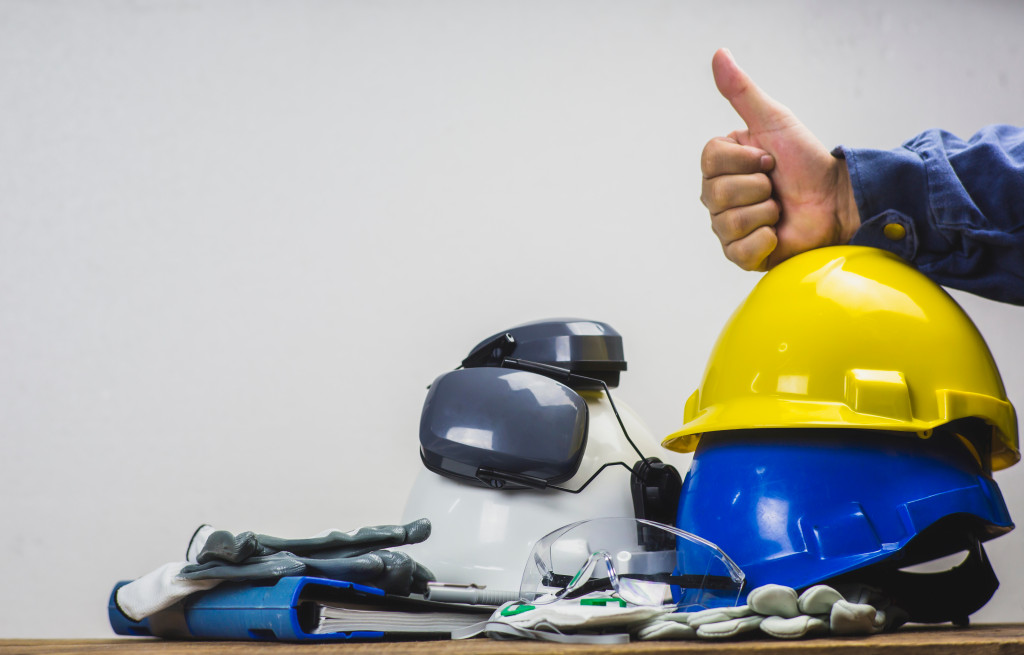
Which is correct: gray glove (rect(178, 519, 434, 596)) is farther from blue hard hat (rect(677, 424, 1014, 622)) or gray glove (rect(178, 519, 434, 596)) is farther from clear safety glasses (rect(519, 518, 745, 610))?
blue hard hat (rect(677, 424, 1014, 622))

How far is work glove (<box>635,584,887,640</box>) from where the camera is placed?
34 cm

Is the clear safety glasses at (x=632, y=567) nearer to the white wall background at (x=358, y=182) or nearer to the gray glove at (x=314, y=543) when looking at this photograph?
the gray glove at (x=314, y=543)

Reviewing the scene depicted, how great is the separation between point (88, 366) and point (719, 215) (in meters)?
0.90

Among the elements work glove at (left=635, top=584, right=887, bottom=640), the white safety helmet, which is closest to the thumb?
the white safety helmet

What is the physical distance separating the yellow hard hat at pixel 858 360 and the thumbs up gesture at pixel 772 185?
0.32 ft

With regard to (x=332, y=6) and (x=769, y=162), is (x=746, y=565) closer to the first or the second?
(x=769, y=162)

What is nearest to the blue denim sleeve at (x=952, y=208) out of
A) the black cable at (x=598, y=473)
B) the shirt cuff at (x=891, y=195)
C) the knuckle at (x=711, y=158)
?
the shirt cuff at (x=891, y=195)

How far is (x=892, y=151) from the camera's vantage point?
0.55 m

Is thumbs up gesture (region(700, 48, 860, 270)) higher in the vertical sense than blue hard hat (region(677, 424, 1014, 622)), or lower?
higher

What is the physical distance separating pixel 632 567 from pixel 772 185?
0.36 meters

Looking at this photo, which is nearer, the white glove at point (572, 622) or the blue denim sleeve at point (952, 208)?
the white glove at point (572, 622)

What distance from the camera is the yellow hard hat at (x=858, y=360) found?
0.45 meters

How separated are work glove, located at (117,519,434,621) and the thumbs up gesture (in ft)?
1.23

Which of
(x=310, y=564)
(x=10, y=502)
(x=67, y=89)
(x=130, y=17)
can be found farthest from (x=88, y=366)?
(x=310, y=564)
